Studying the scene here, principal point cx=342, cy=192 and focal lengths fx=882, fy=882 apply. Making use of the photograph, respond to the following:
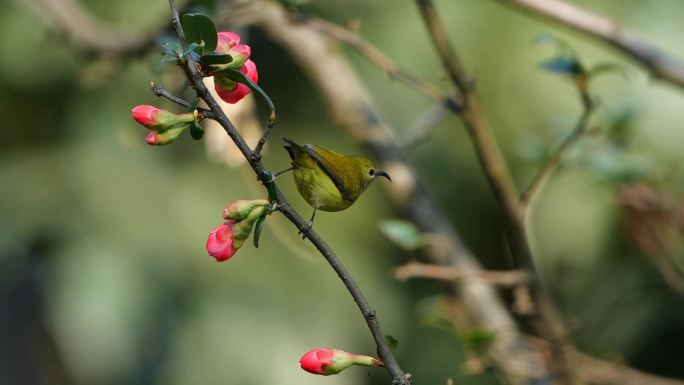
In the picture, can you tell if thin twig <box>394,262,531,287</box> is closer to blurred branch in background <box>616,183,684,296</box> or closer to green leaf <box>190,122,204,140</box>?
blurred branch in background <box>616,183,684,296</box>

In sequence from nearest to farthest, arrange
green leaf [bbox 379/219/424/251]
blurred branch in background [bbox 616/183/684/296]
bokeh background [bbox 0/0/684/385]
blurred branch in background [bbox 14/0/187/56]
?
green leaf [bbox 379/219/424/251] → blurred branch in background [bbox 616/183/684/296] → blurred branch in background [bbox 14/0/187/56] → bokeh background [bbox 0/0/684/385]

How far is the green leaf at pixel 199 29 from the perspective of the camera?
1.98 ft

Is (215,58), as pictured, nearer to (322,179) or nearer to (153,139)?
(153,139)

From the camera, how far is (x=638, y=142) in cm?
267

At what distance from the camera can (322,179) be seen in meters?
0.76

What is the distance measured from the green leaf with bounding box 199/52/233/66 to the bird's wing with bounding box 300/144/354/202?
6.8 inches

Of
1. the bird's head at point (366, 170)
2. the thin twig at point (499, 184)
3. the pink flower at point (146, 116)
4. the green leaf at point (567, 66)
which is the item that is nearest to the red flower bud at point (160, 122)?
the pink flower at point (146, 116)

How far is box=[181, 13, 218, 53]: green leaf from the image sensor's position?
0.60 meters

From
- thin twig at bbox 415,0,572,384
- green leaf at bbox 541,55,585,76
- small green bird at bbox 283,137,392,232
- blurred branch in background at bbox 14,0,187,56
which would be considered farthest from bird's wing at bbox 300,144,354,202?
blurred branch in background at bbox 14,0,187,56

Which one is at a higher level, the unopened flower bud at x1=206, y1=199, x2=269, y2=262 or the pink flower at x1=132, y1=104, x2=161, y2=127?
the pink flower at x1=132, y1=104, x2=161, y2=127

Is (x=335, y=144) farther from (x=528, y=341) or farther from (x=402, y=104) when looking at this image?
(x=528, y=341)

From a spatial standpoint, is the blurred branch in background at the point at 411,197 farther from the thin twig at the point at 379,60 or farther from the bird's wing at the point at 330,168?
the bird's wing at the point at 330,168

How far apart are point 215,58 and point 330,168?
0.19 m

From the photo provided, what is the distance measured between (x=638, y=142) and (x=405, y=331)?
3.87 feet
